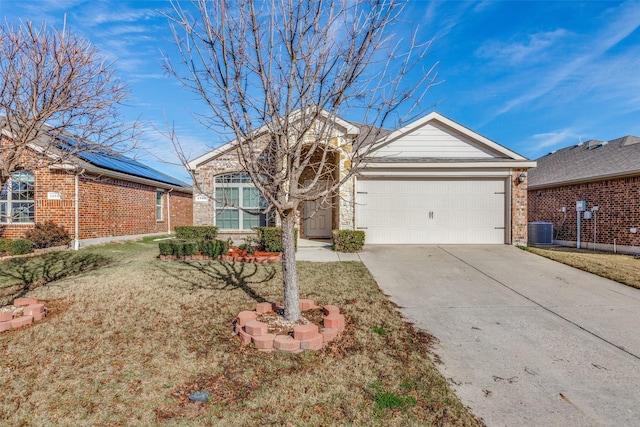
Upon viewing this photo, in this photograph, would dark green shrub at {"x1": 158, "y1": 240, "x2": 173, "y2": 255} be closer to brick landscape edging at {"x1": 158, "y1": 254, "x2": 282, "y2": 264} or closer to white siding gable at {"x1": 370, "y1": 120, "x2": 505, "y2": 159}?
brick landscape edging at {"x1": 158, "y1": 254, "x2": 282, "y2": 264}

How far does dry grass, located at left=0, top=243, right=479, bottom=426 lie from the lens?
102 inches

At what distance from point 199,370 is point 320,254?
652 cm

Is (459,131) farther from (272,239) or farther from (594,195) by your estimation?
(272,239)

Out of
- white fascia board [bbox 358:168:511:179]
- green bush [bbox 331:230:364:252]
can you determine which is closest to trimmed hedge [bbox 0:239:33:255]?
green bush [bbox 331:230:364:252]

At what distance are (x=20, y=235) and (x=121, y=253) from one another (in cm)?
434

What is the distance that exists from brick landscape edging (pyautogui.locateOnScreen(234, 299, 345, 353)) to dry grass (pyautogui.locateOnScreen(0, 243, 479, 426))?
0.11 m

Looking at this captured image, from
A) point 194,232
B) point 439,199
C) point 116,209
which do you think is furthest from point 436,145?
point 116,209

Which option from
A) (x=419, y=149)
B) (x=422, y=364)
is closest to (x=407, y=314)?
(x=422, y=364)

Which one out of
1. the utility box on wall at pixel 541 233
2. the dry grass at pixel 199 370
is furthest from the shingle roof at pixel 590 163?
the dry grass at pixel 199 370

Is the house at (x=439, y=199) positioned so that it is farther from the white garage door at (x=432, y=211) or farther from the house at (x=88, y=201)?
the house at (x=88, y=201)

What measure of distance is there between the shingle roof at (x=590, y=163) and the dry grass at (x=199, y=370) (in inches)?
468

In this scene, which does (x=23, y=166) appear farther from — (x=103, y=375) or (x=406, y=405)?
(x=406, y=405)

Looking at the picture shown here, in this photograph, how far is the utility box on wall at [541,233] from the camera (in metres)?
13.3

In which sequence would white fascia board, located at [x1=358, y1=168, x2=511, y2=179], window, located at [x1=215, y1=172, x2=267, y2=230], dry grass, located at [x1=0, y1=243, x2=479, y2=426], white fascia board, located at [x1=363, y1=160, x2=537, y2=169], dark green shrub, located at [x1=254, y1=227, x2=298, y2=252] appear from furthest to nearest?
window, located at [x1=215, y1=172, x2=267, y2=230], white fascia board, located at [x1=358, y1=168, x2=511, y2=179], white fascia board, located at [x1=363, y1=160, x2=537, y2=169], dark green shrub, located at [x1=254, y1=227, x2=298, y2=252], dry grass, located at [x1=0, y1=243, x2=479, y2=426]
